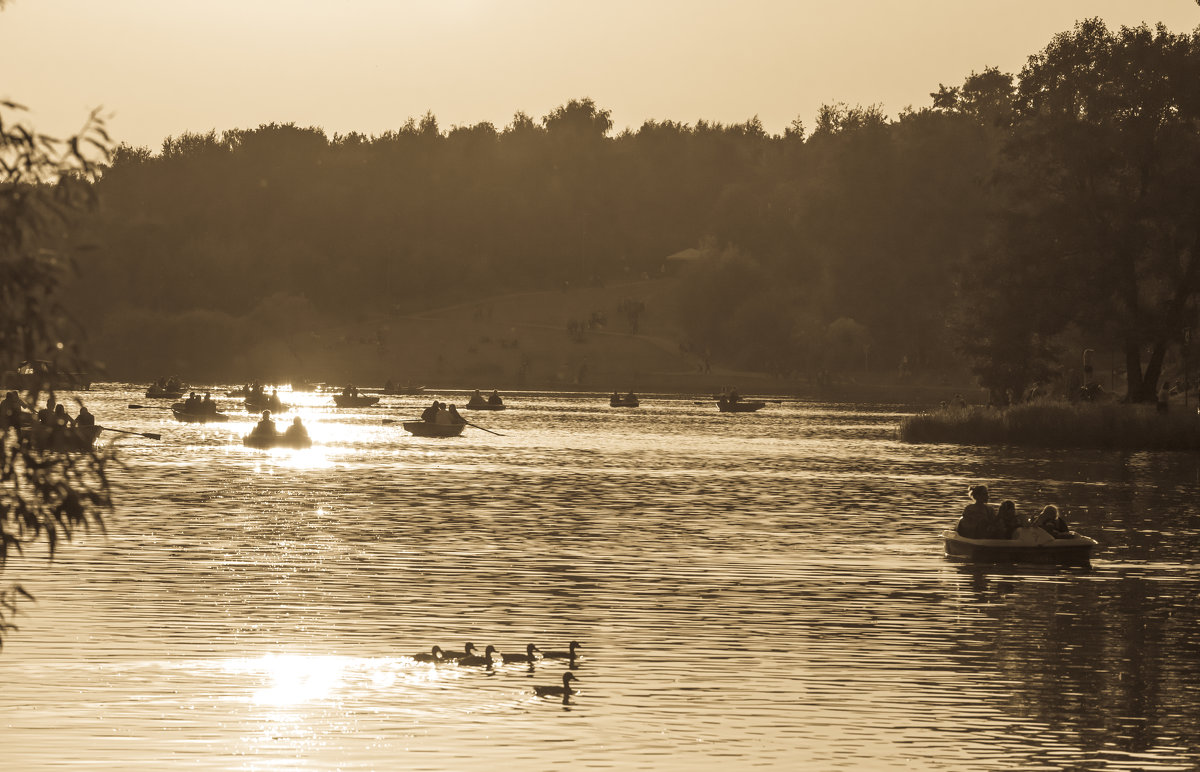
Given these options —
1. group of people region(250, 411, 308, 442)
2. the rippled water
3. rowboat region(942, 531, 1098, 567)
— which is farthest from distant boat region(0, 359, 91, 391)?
group of people region(250, 411, 308, 442)

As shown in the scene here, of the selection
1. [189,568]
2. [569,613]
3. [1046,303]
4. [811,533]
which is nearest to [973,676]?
[569,613]

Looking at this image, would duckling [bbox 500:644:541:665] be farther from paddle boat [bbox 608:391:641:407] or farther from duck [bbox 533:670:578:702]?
paddle boat [bbox 608:391:641:407]

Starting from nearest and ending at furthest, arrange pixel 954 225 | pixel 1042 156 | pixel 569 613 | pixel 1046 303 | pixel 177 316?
pixel 569 613
pixel 1046 303
pixel 1042 156
pixel 954 225
pixel 177 316

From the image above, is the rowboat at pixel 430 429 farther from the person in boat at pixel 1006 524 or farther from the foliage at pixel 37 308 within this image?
the foliage at pixel 37 308

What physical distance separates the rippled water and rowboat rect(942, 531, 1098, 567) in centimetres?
41

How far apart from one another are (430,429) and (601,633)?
201 ft

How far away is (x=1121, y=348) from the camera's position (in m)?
91.8

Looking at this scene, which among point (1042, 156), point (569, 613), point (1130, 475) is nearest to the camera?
point (569, 613)

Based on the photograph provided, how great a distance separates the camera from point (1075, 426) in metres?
82.3

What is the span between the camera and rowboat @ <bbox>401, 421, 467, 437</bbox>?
8950 cm

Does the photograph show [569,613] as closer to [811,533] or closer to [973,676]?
[973,676]

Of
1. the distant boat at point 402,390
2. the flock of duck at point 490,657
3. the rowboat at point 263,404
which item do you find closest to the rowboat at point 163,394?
the distant boat at point 402,390

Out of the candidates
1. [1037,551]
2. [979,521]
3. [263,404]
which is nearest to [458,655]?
[979,521]

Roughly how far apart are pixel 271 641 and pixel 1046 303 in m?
68.9
